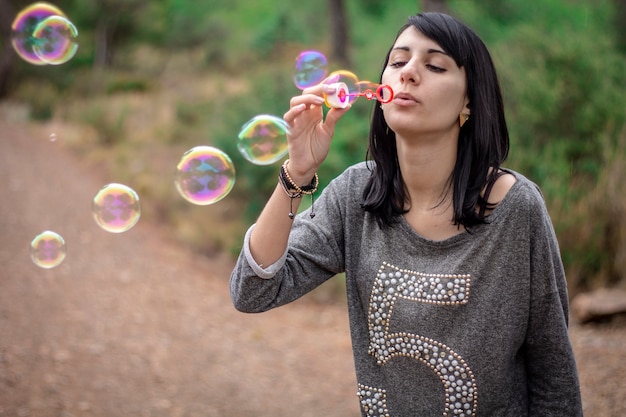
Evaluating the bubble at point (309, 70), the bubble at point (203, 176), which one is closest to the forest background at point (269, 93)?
the bubble at point (309, 70)

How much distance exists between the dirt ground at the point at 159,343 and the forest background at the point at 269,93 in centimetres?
66

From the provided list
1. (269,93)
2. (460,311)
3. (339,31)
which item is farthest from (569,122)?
(339,31)

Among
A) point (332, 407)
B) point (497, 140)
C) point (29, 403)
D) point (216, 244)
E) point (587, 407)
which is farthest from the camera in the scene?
point (216, 244)

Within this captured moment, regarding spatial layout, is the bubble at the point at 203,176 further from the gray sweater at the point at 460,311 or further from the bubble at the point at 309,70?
the gray sweater at the point at 460,311

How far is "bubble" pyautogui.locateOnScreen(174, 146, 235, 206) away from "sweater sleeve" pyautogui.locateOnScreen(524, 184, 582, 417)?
4.13ft

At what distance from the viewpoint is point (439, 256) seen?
180 centimetres

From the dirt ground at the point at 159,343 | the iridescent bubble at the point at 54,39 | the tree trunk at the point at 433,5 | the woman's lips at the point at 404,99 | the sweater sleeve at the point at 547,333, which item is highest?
the tree trunk at the point at 433,5

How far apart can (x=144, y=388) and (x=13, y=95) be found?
41.9ft

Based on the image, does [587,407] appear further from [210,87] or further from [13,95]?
[13,95]

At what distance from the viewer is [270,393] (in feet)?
14.7

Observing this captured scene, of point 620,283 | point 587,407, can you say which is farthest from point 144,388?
point 620,283

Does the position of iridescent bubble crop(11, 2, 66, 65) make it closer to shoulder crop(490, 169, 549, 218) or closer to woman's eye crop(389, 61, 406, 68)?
woman's eye crop(389, 61, 406, 68)

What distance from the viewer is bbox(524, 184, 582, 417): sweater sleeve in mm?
1743

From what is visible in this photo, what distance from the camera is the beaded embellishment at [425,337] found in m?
1.75
